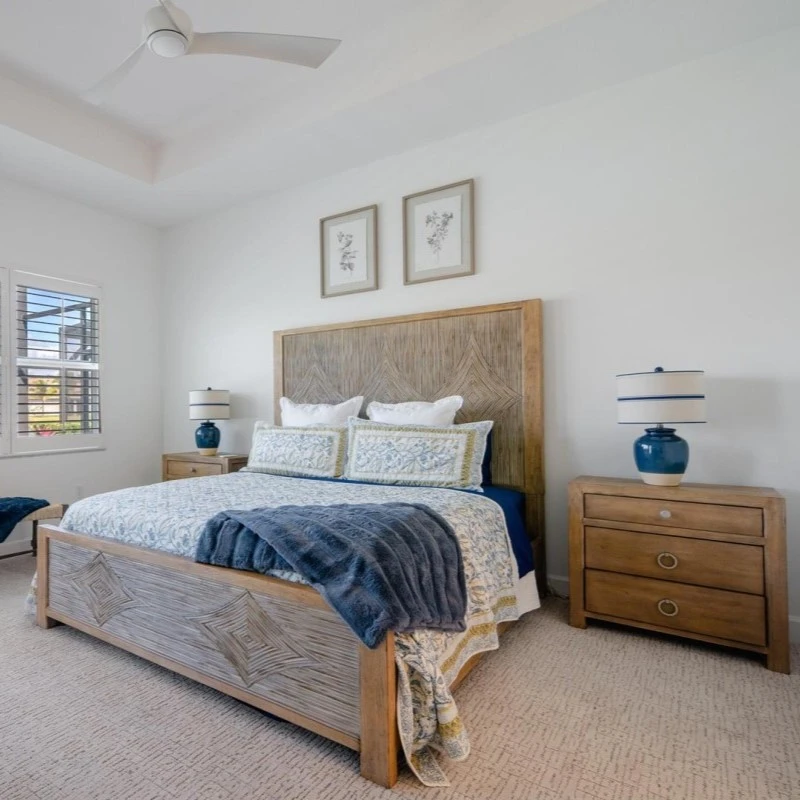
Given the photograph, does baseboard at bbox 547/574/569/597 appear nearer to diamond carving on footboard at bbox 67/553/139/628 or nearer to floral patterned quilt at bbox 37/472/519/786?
floral patterned quilt at bbox 37/472/519/786

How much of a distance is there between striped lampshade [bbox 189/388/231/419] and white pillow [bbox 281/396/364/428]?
75 cm

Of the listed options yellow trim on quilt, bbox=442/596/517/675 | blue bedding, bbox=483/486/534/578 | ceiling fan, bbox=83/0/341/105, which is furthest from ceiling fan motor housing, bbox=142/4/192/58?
yellow trim on quilt, bbox=442/596/517/675

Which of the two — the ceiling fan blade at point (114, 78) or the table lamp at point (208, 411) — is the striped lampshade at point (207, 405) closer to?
the table lamp at point (208, 411)

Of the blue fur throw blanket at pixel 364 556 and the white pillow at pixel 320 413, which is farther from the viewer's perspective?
the white pillow at pixel 320 413

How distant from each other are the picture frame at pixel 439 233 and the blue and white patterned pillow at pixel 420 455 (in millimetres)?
1094

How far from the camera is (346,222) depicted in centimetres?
348

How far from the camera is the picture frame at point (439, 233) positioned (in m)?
3.01

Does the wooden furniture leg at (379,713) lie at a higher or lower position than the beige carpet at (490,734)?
higher

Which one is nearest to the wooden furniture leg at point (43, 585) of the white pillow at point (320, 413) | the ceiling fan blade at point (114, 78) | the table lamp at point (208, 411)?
the white pillow at point (320, 413)

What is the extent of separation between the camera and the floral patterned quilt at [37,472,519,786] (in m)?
1.34

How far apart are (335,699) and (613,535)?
1.42 meters

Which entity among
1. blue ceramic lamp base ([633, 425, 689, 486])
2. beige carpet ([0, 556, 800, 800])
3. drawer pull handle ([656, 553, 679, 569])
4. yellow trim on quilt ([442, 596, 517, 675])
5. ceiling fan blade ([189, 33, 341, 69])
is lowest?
beige carpet ([0, 556, 800, 800])

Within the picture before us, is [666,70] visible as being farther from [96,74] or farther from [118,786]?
[118,786]

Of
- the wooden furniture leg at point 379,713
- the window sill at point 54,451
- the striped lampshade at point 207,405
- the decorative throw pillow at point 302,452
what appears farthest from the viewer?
the striped lampshade at point 207,405
